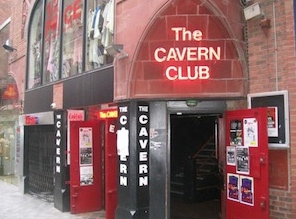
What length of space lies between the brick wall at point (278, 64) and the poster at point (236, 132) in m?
0.63

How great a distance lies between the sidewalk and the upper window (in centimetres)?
353

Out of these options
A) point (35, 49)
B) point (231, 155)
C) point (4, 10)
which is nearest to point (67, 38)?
point (35, 49)

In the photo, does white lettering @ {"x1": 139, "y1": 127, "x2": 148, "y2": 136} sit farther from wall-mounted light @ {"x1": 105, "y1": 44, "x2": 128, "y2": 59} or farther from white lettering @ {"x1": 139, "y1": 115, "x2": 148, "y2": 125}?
wall-mounted light @ {"x1": 105, "y1": 44, "x2": 128, "y2": 59}

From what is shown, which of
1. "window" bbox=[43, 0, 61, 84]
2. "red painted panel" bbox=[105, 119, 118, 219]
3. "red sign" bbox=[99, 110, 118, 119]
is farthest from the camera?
"window" bbox=[43, 0, 61, 84]

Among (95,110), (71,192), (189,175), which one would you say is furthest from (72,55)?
(189,175)

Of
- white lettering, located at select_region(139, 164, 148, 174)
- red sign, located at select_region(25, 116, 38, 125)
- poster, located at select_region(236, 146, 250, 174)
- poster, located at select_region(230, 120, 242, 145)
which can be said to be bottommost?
white lettering, located at select_region(139, 164, 148, 174)

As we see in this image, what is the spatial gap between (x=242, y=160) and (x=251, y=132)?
53cm

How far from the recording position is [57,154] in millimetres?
9820

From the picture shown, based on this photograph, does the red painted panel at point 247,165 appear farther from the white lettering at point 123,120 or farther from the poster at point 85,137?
the poster at point 85,137

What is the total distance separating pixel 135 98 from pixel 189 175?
4.68 meters

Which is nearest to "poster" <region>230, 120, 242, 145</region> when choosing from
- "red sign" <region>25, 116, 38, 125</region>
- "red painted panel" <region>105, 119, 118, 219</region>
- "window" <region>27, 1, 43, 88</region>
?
"red painted panel" <region>105, 119, 118, 219</region>

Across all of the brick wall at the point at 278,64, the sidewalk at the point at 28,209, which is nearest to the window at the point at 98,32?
the brick wall at the point at 278,64

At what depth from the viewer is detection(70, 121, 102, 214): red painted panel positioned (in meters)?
8.96

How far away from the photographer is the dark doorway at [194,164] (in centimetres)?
1040
